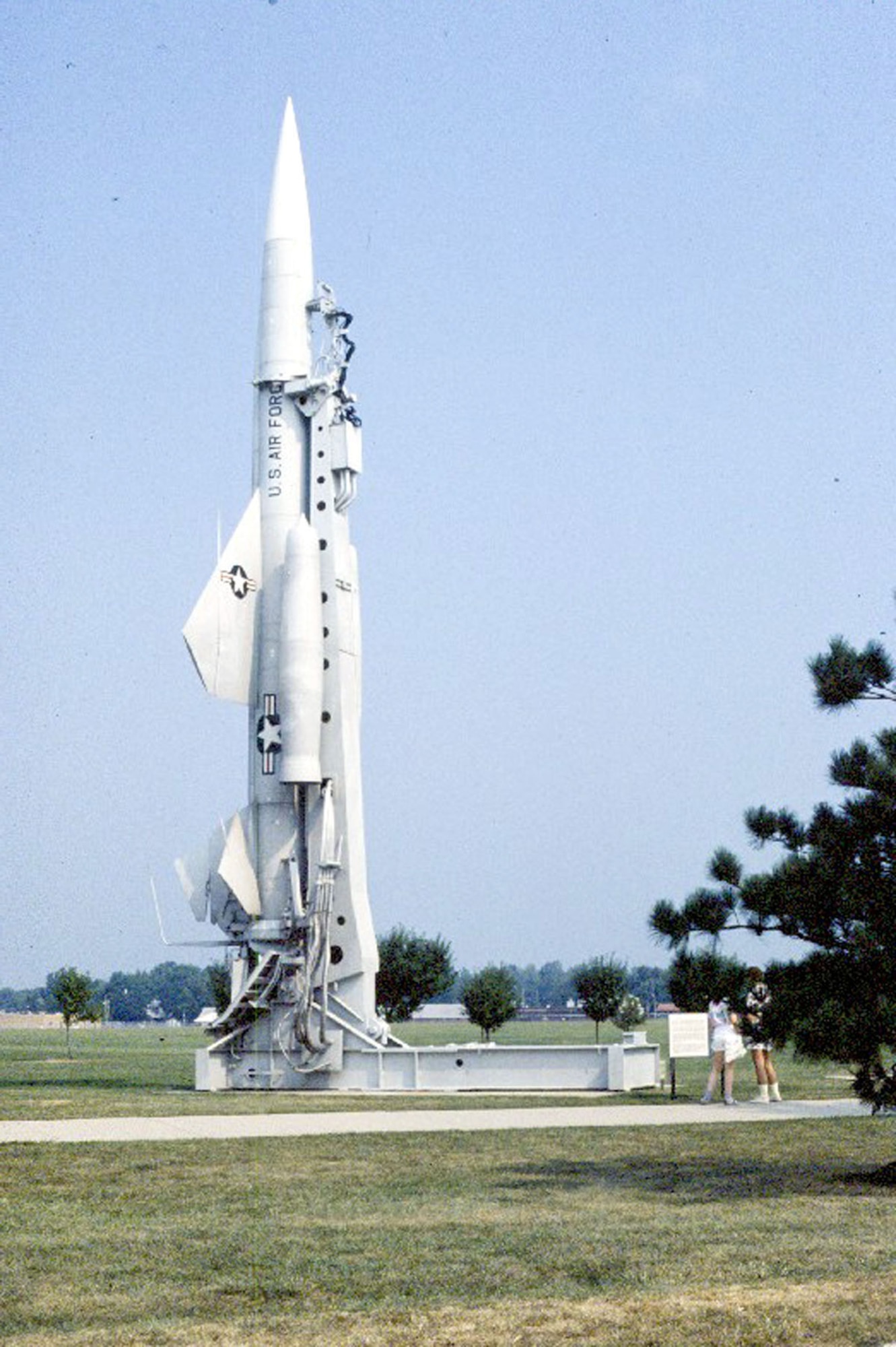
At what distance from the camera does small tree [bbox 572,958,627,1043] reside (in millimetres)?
40750

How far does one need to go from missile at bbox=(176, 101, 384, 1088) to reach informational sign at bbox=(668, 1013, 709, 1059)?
6093 mm

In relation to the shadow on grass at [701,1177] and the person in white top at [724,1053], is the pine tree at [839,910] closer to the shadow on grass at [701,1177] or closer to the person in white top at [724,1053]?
the shadow on grass at [701,1177]

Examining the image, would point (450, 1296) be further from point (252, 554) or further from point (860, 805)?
point (252, 554)

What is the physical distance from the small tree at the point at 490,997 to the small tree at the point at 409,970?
3.02ft

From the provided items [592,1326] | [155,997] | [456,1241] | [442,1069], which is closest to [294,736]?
[442,1069]

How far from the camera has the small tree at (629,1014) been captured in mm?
39031

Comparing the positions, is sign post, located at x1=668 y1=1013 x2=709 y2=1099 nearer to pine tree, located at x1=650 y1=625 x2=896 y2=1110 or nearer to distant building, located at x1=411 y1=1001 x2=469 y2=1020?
pine tree, located at x1=650 y1=625 x2=896 y2=1110

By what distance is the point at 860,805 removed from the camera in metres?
10.9

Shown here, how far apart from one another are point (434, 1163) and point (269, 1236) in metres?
4.18

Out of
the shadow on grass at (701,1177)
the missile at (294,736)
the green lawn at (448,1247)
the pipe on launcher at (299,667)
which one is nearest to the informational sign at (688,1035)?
the missile at (294,736)

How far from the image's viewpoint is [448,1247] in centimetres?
864

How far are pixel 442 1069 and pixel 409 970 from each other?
15171 millimetres

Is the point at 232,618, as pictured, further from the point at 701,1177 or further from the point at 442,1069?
the point at 701,1177

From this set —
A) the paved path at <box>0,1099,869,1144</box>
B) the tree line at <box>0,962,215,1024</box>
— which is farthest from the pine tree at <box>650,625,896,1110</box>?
the tree line at <box>0,962,215,1024</box>
